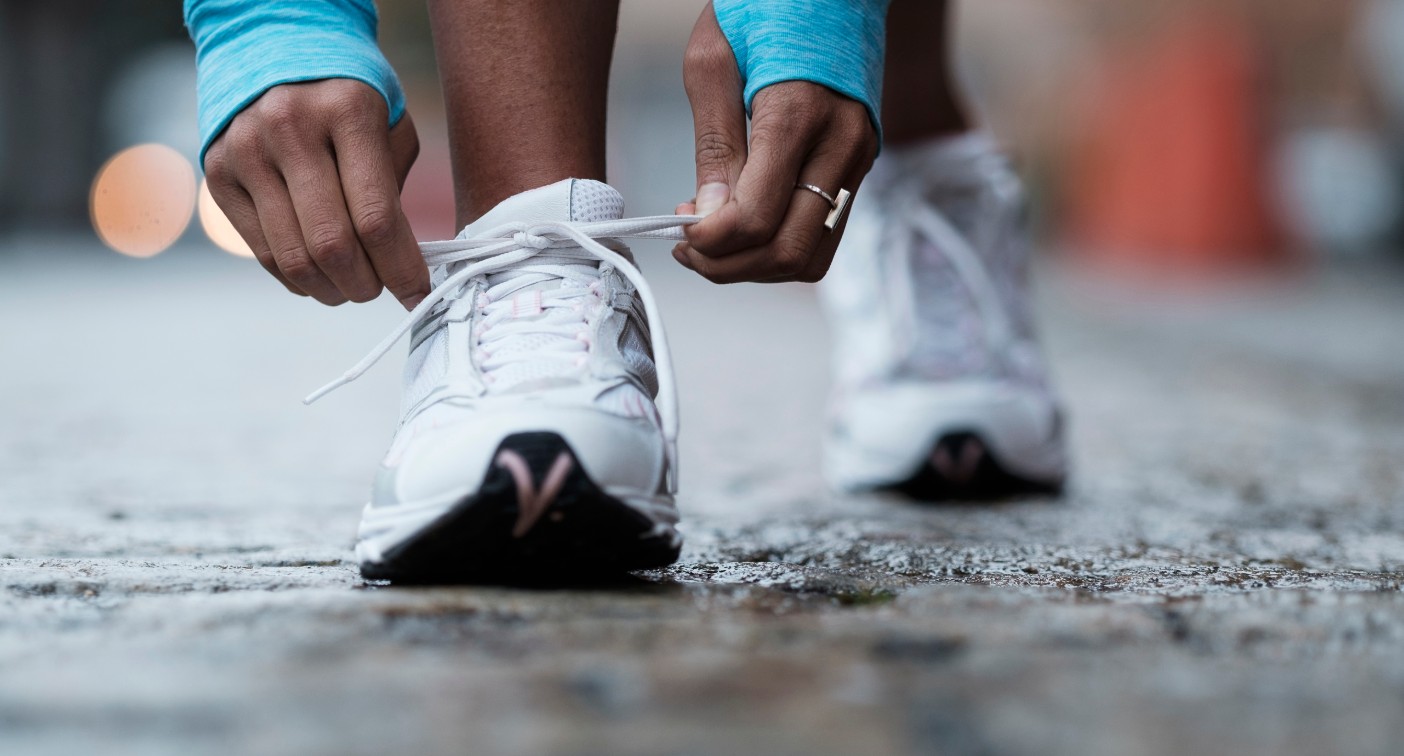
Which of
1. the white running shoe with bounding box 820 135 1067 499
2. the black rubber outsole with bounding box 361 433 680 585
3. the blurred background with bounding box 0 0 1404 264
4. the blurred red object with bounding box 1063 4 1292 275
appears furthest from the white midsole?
the blurred red object with bounding box 1063 4 1292 275

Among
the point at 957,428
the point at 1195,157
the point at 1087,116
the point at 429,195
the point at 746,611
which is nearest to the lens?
the point at 746,611

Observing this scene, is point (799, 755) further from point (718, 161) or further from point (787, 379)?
point (787, 379)

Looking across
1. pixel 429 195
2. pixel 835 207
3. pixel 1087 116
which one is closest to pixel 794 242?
pixel 835 207

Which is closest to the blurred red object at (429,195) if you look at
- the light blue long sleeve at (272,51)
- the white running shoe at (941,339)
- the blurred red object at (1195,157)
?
the blurred red object at (1195,157)

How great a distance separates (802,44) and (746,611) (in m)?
0.34

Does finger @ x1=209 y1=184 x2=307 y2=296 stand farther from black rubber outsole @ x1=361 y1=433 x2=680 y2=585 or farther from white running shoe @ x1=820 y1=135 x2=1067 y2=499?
white running shoe @ x1=820 y1=135 x2=1067 y2=499

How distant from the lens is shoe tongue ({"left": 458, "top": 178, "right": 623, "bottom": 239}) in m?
0.79

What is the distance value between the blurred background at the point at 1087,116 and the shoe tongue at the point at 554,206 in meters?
3.10

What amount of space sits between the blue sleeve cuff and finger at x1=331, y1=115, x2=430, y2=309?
0.22m

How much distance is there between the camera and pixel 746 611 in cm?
64

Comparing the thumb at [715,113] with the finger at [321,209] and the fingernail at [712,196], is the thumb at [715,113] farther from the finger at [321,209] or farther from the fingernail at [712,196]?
the finger at [321,209]

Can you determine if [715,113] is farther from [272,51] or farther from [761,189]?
[272,51]

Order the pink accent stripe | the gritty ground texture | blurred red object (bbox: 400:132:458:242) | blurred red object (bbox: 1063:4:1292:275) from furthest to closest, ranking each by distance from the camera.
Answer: blurred red object (bbox: 400:132:458:242)
blurred red object (bbox: 1063:4:1292:275)
the pink accent stripe
the gritty ground texture

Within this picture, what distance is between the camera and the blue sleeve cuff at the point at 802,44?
75cm
